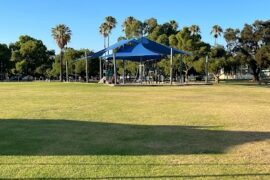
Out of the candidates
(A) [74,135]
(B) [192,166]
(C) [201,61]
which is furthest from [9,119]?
(C) [201,61]

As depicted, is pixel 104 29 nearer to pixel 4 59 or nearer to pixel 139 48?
pixel 4 59

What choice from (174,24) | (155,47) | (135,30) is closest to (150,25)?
(135,30)

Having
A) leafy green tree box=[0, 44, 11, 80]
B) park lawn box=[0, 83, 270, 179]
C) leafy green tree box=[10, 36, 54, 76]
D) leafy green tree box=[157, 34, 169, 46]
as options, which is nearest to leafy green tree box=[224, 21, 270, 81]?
leafy green tree box=[157, 34, 169, 46]

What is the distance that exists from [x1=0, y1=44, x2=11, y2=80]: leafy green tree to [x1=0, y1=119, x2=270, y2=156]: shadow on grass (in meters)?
96.7

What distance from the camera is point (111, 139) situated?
9.38m

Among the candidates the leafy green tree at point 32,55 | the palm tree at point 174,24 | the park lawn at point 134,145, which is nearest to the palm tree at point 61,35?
the leafy green tree at point 32,55

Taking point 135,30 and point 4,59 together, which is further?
point 4,59

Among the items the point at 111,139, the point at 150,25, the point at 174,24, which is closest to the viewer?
the point at 111,139

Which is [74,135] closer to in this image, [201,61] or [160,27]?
[201,61]

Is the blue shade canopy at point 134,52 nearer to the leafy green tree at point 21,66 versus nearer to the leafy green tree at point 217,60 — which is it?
the leafy green tree at point 217,60

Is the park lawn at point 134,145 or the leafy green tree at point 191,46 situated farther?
the leafy green tree at point 191,46

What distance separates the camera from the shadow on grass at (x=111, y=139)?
820 centimetres

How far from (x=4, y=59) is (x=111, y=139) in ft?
330

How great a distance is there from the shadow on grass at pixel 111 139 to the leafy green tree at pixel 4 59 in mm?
96669
